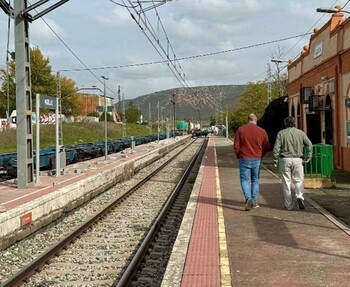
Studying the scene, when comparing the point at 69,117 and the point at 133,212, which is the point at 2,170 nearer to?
the point at 133,212

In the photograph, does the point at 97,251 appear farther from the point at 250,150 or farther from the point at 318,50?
the point at 318,50

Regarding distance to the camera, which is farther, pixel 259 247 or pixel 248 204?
pixel 248 204

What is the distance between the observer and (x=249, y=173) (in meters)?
9.83

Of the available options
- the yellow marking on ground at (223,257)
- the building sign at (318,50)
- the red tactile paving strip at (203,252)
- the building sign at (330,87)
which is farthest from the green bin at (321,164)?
the building sign at (318,50)

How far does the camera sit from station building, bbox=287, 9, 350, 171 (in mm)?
18188

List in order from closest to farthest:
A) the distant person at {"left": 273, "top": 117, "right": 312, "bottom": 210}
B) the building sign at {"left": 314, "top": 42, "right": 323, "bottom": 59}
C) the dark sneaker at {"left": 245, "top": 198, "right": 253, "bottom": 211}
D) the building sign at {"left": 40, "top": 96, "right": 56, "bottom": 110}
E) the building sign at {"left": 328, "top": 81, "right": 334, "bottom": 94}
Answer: the distant person at {"left": 273, "top": 117, "right": 312, "bottom": 210}, the dark sneaker at {"left": 245, "top": 198, "right": 253, "bottom": 211}, the building sign at {"left": 40, "top": 96, "right": 56, "bottom": 110}, the building sign at {"left": 328, "top": 81, "right": 334, "bottom": 94}, the building sign at {"left": 314, "top": 42, "right": 323, "bottom": 59}

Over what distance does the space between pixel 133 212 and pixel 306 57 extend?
601 inches

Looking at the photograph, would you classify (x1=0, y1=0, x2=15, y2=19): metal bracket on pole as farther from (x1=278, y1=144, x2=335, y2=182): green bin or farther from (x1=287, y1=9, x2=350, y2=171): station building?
(x1=287, y1=9, x2=350, y2=171): station building

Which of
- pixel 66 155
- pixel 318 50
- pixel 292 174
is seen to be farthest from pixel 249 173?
pixel 66 155

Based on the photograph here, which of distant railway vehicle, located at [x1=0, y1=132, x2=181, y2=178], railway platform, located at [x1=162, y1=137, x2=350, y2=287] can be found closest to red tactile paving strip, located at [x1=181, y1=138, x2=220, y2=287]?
railway platform, located at [x1=162, y1=137, x2=350, y2=287]

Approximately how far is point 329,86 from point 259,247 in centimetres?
1440

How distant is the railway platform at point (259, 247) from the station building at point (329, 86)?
5602 millimetres

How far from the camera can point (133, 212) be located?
13.4m

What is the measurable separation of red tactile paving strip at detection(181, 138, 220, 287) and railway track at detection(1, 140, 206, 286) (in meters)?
1.05
